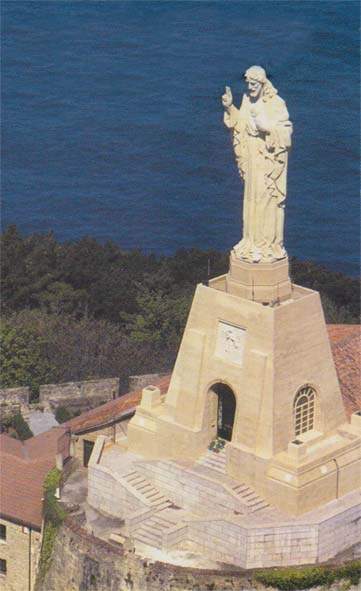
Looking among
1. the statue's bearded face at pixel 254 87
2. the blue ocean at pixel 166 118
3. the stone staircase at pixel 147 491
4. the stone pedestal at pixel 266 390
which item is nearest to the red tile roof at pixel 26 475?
the stone staircase at pixel 147 491

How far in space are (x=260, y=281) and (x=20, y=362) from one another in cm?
2511

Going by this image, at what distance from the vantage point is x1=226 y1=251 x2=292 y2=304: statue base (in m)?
70.1

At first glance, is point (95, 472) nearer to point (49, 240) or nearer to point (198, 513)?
point (198, 513)

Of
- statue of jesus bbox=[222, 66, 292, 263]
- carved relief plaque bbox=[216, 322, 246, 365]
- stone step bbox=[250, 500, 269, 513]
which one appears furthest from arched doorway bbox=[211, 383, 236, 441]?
statue of jesus bbox=[222, 66, 292, 263]

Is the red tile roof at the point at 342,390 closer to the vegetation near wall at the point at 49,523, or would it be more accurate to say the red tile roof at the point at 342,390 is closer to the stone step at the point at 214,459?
the vegetation near wall at the point at 49,523

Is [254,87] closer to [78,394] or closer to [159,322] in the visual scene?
[78,394]

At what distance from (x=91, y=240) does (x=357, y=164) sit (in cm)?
2523

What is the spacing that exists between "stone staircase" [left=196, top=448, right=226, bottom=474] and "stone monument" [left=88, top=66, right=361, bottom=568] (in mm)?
50

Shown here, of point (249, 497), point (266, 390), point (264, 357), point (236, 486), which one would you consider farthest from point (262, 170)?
point (249, 497)

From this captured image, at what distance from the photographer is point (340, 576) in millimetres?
69312

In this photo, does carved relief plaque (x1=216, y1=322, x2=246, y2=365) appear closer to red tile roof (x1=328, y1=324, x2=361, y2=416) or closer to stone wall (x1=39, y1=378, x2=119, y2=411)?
red tile roof (x1=328, y1=324, x2=361, y2=416)

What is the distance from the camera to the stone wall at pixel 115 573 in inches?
2707

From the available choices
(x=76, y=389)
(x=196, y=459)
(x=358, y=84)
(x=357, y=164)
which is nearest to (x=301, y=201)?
(x=357, y=164)

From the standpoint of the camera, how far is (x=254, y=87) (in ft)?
224
